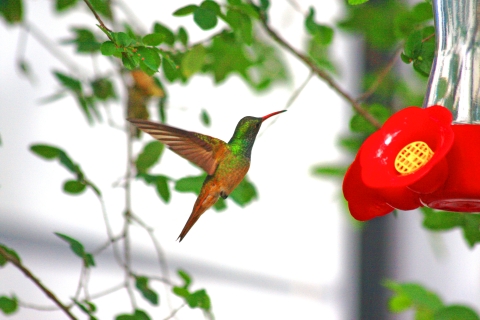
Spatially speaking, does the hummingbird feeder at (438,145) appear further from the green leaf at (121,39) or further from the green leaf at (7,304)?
the green leaf at (7,304)

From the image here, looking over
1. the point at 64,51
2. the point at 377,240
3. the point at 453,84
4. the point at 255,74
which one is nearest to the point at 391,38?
the point at 255,74

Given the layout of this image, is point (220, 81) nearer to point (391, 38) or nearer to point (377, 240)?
point (391, 38)

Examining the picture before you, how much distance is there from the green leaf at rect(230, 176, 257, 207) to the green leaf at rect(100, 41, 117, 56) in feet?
1.81

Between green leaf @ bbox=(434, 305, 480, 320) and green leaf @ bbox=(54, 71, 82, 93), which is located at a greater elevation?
green leaf @ bbox=(54, 71, 82, 93)

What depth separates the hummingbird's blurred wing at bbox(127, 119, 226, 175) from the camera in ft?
4.13

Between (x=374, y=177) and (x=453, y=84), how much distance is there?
1.03ft

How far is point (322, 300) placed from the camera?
464 centimetres

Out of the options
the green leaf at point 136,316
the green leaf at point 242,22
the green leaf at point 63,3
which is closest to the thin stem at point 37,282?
the green leaf at point 136,316

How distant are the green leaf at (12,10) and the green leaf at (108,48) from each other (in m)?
0.79

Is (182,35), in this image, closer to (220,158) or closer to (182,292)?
(220,158)

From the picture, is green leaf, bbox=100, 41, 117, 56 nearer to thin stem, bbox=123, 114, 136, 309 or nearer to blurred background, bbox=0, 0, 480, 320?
thin stem, bbox=123, 114, 136, 309

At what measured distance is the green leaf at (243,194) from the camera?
1555mm

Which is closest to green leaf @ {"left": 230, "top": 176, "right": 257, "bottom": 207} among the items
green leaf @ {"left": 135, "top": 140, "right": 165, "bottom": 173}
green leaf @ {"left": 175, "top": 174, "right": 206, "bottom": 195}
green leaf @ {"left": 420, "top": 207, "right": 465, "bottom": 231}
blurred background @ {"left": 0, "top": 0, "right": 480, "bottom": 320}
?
green leaf @ {"left": 175, "top": 174, "right": 206, "bottom": 195}

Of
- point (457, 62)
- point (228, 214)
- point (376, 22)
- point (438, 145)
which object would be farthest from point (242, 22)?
point (228, 214)
